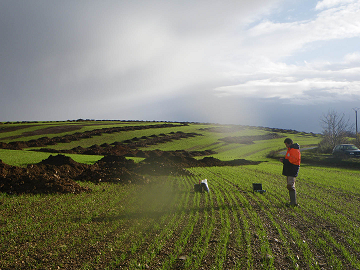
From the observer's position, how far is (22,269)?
20.5 feet

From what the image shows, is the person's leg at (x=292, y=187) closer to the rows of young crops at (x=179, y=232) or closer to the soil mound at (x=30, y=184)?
the rows of young crops at (x=179, y=232)

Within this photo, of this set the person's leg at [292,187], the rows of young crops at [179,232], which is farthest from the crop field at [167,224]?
the person's leg at [292,187]

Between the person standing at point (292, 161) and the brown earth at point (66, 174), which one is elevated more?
the person standing at point (292, 161)

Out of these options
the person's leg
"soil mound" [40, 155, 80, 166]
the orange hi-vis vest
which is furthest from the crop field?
the orange hi-vis vest

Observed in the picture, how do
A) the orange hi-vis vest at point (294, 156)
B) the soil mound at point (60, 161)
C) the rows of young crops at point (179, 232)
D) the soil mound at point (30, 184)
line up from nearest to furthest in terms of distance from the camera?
the rows of young crops at point (179, 232) < the orange hi-vis vest at point (294, 156) < the soil mound at point (30, 184) < the soil mound at point (60, 161)

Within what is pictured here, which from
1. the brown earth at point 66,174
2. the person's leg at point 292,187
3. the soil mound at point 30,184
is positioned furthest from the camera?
the brown earth at point 66,174

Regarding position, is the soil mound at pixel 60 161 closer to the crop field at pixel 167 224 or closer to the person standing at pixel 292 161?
the crop field at pixel 167 224

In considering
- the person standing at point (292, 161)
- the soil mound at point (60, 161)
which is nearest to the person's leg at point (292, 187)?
the person standing at point (292, 161)

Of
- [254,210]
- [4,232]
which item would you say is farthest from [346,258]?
[4,232]

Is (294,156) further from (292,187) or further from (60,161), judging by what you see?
(60,161)

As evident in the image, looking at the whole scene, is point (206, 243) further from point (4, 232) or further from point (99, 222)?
point (4, 232)

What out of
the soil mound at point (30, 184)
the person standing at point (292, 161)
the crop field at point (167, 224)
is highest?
the person standing at point (292, 161)

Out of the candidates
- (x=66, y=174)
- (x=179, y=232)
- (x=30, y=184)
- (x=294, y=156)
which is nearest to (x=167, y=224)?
(x=179, y=232)

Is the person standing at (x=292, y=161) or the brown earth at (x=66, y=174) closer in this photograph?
the person standing at (x=292, y=161)
